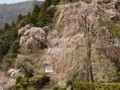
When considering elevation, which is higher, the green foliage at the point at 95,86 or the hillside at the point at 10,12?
the hillside at the point at 10,12

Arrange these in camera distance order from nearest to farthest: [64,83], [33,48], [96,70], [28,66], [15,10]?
[96,70] → [64,83] → [28,66] → [33,48] → [15,10]

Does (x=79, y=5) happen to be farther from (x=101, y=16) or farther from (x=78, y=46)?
(x=78, y=46)

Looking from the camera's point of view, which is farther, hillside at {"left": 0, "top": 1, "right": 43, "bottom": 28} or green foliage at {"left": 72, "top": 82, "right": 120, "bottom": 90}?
hillside at {"left": 0, "top": 1, "right": 43, "bottom": 28}

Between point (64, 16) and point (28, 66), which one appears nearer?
point (64, 16)

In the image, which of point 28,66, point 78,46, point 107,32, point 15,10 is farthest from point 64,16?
point 15,10

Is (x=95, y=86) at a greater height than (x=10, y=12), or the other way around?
(x=10, y=12)

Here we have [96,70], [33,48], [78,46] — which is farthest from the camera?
[33,48]

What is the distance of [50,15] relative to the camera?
91.7ft

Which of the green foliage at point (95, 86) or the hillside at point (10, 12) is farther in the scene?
the hillside at point (10, 12)

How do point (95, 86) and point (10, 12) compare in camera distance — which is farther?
point (10, 12)

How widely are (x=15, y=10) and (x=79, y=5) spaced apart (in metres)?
76.4

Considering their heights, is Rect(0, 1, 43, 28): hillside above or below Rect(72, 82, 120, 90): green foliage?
above

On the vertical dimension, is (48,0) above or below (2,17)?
below

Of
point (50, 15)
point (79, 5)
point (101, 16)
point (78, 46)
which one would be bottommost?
point (78, 46)
